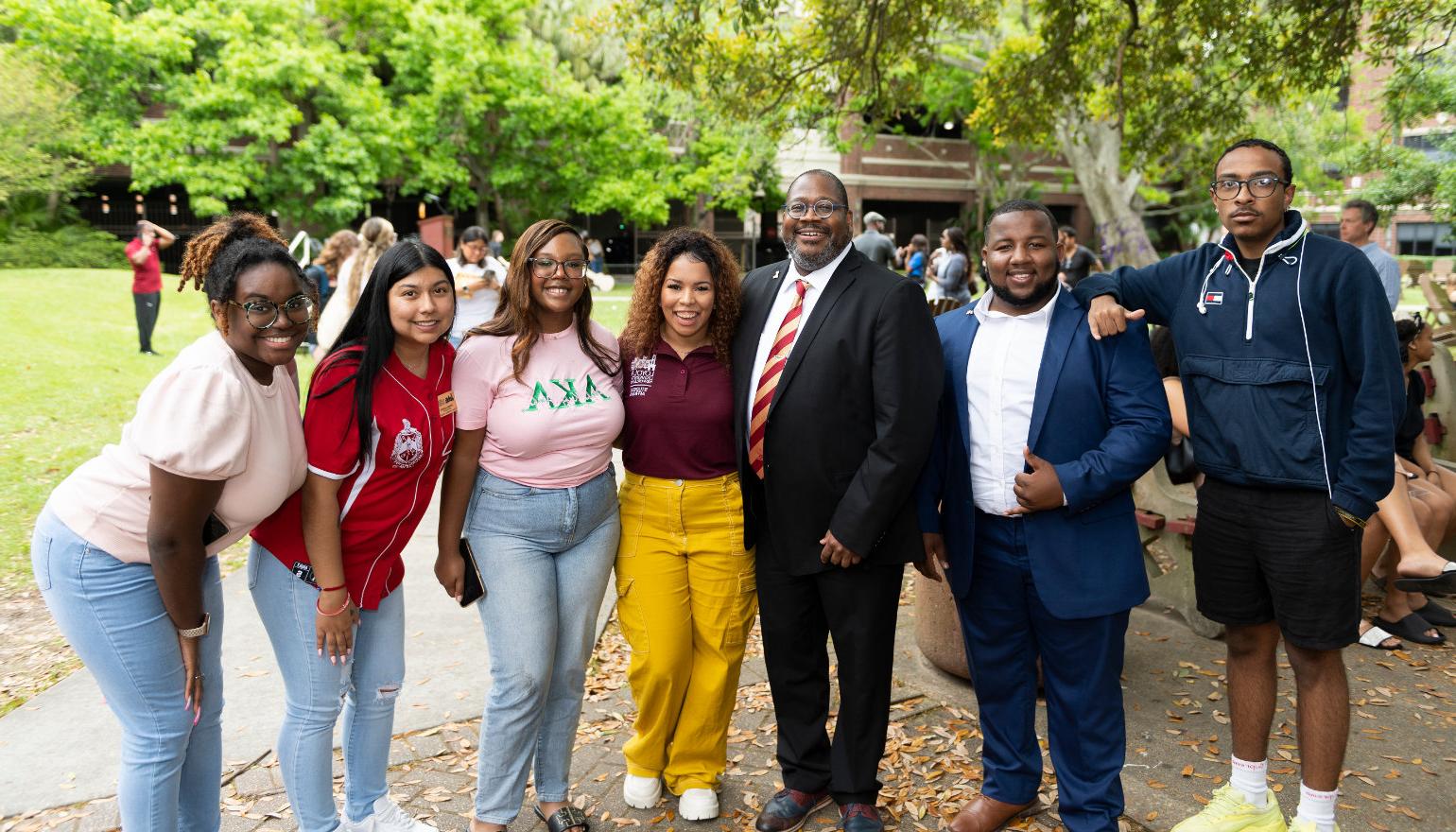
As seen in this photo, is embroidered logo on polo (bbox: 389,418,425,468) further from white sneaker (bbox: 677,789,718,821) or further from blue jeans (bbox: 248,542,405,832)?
white sneaker (bbox: 677,789,718,821)

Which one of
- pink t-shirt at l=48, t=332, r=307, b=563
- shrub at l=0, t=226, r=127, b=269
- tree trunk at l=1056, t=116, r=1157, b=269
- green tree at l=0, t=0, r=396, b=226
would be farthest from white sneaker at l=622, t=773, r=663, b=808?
shrub at l=0, t=226, r=127, b=269

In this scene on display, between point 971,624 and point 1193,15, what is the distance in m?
5.98

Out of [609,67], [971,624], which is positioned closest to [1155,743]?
[971,624]

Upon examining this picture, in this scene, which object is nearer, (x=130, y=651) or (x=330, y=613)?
(x=130, y=651)

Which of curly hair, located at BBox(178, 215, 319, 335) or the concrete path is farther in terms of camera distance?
the concrete path

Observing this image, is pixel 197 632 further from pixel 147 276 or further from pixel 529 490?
pixel 147 276

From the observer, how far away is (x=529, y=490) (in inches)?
127

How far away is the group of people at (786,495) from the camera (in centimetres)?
285

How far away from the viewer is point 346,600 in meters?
2.90

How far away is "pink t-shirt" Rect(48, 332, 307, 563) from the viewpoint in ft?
7.85

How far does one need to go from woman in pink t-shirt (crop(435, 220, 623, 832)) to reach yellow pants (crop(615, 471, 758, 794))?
0.20m

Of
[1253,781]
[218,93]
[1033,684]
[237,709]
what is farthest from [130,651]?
[218,93]

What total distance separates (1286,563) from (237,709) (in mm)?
4221

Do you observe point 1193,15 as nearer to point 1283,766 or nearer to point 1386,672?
point 1386,672
